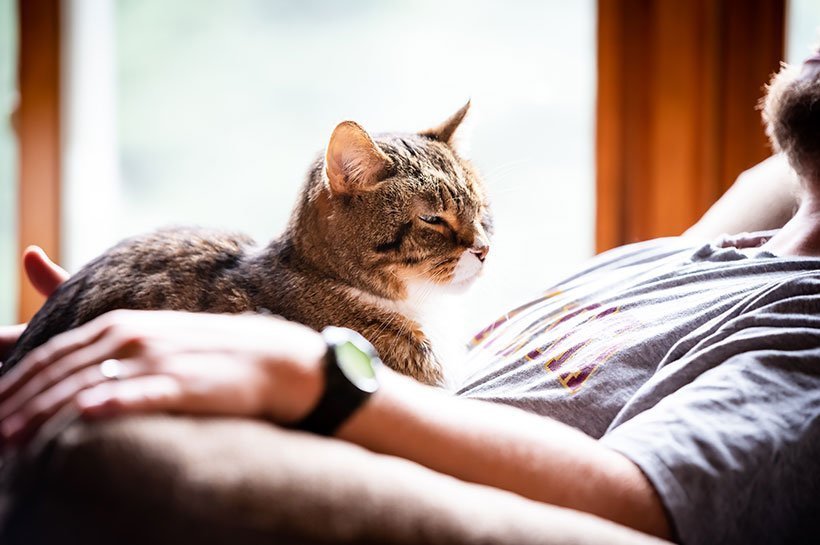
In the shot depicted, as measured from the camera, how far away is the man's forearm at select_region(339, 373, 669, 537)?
603 mm

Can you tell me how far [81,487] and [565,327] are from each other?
0.79m

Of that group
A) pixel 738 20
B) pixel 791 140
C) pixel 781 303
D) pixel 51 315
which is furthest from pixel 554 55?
pixel 51 315

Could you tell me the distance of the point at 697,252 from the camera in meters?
1.14

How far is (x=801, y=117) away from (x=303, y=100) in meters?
1.73

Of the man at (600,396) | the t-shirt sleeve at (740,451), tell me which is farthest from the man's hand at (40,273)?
the t-shirt sleeve at (740,451)

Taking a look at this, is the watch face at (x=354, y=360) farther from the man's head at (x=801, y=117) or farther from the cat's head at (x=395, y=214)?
the man's head at (x=801, y=117)

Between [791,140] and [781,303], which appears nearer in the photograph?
[781,303]

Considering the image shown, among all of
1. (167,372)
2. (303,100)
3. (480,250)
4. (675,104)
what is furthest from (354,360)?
(303,100)

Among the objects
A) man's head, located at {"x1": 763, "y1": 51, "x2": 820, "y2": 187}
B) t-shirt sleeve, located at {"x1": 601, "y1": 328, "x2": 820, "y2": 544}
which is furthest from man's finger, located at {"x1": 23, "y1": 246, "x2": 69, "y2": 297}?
man's head, located at {"x1": 763, "y1": 51, "x2": 820, "y2": 187}

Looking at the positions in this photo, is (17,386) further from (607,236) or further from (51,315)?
(607,236)

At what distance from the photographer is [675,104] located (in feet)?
6.98

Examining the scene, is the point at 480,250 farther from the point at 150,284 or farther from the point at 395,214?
the point at 150,284

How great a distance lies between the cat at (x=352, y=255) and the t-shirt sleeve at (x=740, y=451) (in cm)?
46

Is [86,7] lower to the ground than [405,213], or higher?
higher
